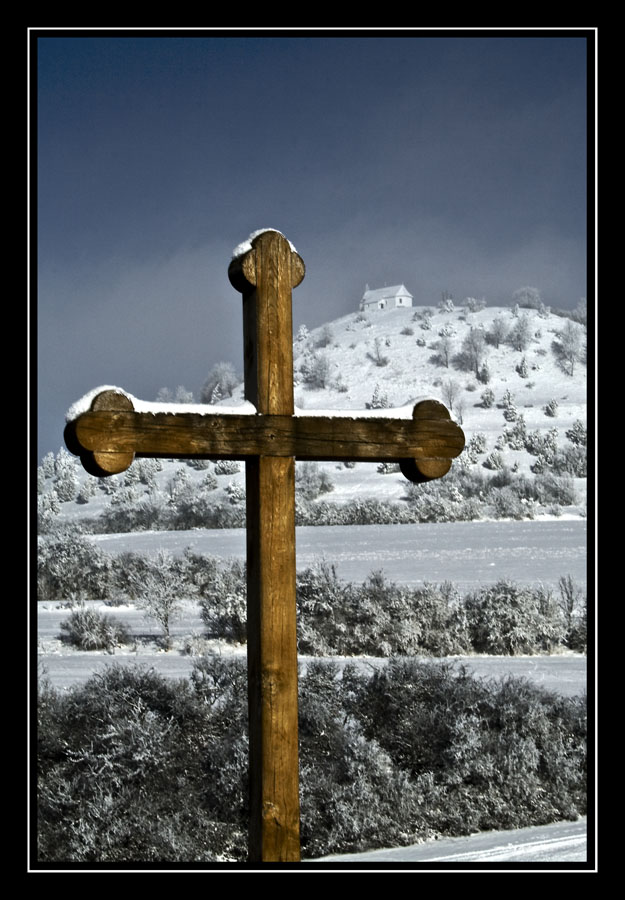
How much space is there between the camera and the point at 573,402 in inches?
704

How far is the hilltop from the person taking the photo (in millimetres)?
13320

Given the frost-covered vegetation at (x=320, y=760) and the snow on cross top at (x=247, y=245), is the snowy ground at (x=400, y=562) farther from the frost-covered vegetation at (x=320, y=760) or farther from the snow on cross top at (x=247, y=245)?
the snow on cross top at (x=247, y=245)

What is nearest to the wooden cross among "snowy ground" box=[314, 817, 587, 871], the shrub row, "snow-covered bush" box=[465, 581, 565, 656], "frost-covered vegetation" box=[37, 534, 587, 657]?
"snowy ground" box=[314, 817, 587, 871]

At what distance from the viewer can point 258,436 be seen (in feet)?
9.32

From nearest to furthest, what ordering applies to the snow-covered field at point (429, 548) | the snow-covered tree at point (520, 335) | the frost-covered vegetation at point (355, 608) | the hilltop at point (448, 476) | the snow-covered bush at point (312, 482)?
1. the frost-covered vegetation at point (355, 608)
2. the snow-covered field at point (429, 548)
3. the hilltop at point (448, 476)
4. the snow-covered bush at point (312, 482)
5. the snow-covered tree at point (520, 335)

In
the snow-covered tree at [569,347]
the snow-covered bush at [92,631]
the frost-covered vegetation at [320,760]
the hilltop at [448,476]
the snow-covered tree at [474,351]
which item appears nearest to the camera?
the frost-covered vegetation at [320,760]

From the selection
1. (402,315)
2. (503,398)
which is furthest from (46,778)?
(402,315)

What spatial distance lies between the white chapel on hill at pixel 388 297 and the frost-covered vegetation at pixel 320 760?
27779 millimetres

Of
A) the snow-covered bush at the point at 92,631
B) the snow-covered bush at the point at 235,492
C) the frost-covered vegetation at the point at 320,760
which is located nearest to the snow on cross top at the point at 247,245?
the frost-covered vegetation at the point at 320,760

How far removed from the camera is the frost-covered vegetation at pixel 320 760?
6848 mm

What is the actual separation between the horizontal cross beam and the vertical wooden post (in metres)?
0.06

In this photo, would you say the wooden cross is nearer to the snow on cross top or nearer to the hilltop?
the snow on cross top

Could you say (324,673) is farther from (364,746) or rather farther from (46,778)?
(46,778)

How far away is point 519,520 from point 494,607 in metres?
2.98
